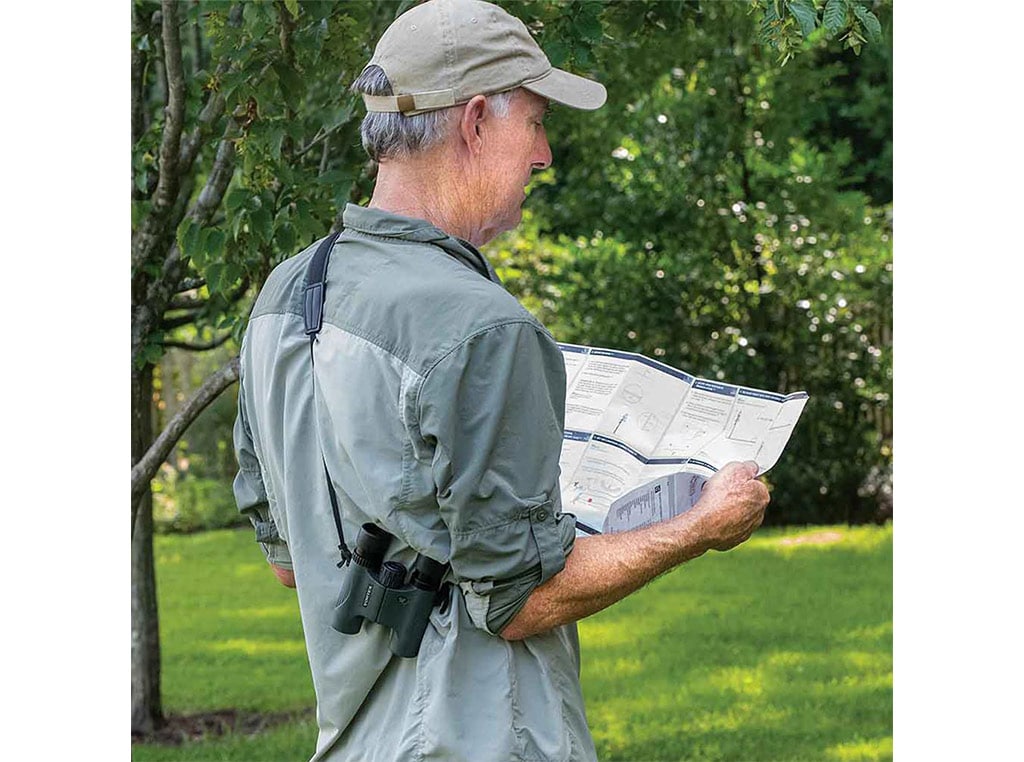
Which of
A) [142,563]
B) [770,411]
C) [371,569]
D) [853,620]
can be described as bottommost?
[853,620]

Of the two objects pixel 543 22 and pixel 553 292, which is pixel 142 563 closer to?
pixel 543 22

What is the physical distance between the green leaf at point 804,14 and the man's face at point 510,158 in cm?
75

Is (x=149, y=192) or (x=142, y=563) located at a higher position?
(x=149, y=192)

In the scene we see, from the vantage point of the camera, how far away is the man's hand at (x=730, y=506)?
170 centimetres

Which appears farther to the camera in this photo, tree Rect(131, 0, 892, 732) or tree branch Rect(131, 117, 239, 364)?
tree branch Rect(131, 117, 239, 364)

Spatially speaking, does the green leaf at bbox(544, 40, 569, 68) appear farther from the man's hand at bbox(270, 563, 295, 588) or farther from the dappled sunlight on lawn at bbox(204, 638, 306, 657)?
the dappled sunlight on lawn at bbox(204, 638, 306, 657)

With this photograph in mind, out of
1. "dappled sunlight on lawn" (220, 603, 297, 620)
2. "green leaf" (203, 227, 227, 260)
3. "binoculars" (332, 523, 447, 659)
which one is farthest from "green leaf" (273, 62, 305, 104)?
"dappled sunlight on lawn" (220, 603, 297, 620)

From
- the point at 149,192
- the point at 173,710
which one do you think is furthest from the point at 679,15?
the point at 173,710

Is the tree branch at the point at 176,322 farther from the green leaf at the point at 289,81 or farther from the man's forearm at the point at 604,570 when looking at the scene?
the man's forearm at the point at 604,570

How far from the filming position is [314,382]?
5.47 ft

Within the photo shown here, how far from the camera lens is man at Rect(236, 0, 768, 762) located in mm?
1524

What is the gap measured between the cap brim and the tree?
0.76 meters

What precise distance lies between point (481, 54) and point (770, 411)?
62cm

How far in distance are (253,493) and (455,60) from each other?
2.33 ft
